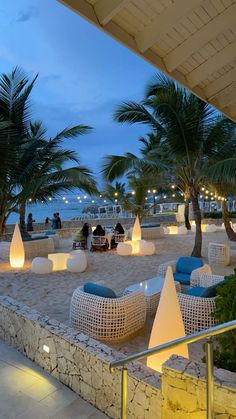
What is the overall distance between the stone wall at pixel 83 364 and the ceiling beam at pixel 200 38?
332 cm

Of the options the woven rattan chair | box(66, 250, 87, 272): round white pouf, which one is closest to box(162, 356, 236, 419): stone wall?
box(66, 250, 87, 272): round white pouf

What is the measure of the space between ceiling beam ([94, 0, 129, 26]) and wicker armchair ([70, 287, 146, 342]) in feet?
11.0

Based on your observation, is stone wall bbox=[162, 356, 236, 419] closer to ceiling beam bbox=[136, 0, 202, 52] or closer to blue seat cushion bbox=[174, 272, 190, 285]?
ceiling beam bbox=[136, 0, 202, 52]

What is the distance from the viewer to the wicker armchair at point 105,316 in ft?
14.7

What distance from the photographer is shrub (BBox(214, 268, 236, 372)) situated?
2.56 metres

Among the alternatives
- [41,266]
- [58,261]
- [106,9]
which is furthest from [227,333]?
[58,261]

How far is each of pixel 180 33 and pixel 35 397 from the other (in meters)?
4.14

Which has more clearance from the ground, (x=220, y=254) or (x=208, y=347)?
(x=208, y=347)

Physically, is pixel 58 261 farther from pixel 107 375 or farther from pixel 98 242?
pixel 107 375

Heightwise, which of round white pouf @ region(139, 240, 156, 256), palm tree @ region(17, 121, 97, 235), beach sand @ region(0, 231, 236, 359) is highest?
palm tree @ region(17, 121, 97, 235)

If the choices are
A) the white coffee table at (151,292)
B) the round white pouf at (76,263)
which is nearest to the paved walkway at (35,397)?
the white coffee table at (151,292)

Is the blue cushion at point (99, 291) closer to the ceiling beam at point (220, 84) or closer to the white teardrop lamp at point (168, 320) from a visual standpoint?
the white teardrop lamp at point (168, 320)

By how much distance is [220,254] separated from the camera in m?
9.27

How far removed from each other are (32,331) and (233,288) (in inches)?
99.7
